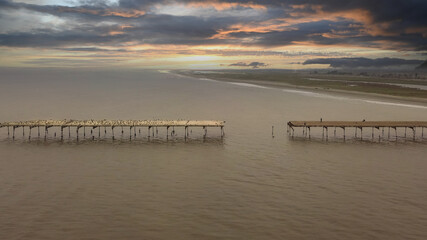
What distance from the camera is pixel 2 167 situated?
135 feet

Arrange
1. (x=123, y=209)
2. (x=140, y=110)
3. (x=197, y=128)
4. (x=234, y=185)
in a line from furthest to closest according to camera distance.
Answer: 1. (x=140, y=110)
2. (x=197, y=128)
3. (x=234, y=185)
4. (x=123, y=209)

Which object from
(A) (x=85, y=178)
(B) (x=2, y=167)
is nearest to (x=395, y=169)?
(A) (x=85, y=178)

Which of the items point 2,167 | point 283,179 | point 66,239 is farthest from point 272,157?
point 2,167

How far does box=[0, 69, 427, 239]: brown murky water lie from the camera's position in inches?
1017

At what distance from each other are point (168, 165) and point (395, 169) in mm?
24916

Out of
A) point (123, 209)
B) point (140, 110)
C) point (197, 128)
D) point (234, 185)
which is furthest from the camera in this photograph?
point (140, 110)

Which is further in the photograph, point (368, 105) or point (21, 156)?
point (368, 105)

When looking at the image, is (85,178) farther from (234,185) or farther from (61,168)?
(234,185)

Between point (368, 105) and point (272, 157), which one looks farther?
point (368, 105)

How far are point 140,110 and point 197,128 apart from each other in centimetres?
3282

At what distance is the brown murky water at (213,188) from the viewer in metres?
25.8

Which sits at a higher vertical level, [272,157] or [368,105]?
[368,105]

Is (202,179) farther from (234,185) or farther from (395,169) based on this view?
(395,169)

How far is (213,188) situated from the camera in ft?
112
